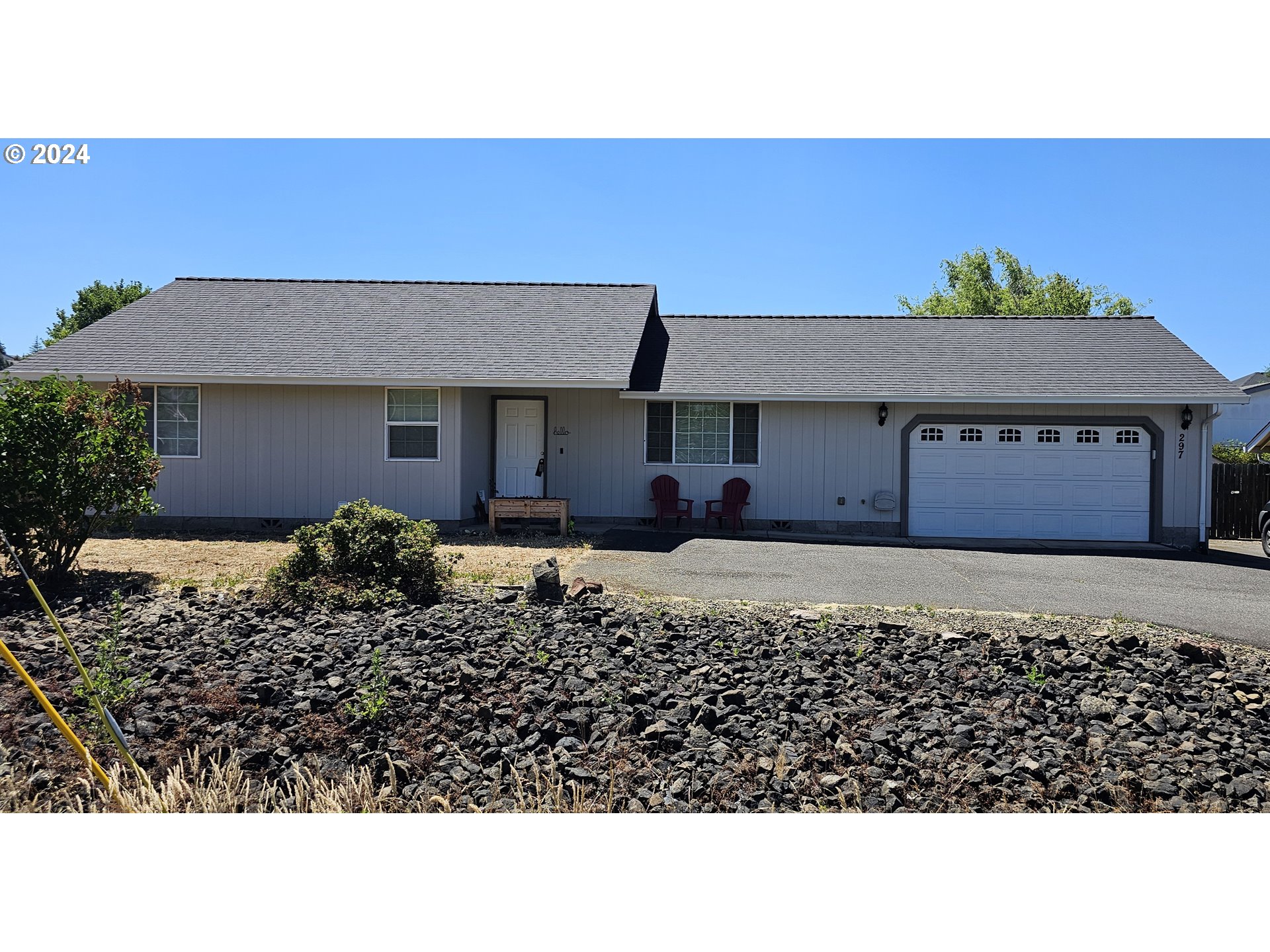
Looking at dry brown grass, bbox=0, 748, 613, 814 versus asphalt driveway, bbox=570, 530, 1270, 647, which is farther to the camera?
asphalt driveway, bbox=570, 530, 1270, 647

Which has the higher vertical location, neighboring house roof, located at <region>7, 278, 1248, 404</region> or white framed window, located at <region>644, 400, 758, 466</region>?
neighboring house roof, located at <region>7, 278, 1248, 404</region>

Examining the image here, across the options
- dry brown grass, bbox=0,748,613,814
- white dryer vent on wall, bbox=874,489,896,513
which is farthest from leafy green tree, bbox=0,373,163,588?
white dryer vent on wall, bbox=874,489,896,513

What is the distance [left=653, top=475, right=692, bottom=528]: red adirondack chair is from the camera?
1342cm

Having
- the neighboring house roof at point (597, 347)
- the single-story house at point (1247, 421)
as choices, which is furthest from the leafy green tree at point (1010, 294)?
the neighboring house roof at point (597, 347)

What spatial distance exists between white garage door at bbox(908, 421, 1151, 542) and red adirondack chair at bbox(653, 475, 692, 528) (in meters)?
3.59

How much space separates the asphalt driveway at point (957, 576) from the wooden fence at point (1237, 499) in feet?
10.2

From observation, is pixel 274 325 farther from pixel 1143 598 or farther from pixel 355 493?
pixel 1143 598

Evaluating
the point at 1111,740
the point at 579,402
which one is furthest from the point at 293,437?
the point at 1111,740

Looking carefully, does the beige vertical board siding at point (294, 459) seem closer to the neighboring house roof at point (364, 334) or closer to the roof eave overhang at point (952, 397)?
the neighboring house roof at point (364, 334)

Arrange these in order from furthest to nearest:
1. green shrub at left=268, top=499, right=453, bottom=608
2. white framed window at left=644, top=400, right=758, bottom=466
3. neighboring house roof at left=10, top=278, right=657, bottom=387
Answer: white framed window at left=644, top=400, right=758, bottom=466
neighboring house roof at left=10, top=278, right=657, bottom=387
green shrub at left=268, top=499, right=453, bottom=608

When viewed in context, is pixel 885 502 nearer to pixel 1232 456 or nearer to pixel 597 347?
pixel 597 347

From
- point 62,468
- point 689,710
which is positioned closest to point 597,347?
point 62,468

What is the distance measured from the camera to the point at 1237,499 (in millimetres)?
15203

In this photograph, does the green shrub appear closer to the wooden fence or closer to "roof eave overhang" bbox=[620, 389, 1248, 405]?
"roof eave overhang" bbox=[620, 389, 1248, 405]
